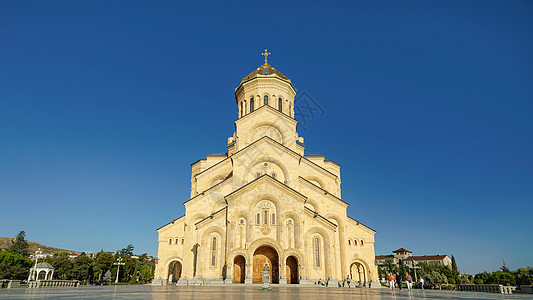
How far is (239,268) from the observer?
23.4 meters

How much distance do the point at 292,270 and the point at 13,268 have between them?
38365 millimetres

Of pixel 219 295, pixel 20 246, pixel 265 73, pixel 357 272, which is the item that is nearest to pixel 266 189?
pixel 357 272

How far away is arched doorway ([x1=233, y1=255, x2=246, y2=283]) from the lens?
23275 mm

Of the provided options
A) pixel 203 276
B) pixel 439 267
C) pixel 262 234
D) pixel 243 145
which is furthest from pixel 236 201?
pixel 439 267

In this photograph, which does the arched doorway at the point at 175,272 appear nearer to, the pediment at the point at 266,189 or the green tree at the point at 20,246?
the pediment at the point at 266,189

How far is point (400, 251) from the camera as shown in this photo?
309ft

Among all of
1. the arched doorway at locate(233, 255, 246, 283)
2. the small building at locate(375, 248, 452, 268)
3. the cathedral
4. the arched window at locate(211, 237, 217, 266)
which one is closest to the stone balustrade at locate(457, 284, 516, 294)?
the cathedral

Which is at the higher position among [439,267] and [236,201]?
[236,201]

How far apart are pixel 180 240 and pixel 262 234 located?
9103 millimetres

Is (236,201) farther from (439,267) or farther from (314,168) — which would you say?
(439,267)

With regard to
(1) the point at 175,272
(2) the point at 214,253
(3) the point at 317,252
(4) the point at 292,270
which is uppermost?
(3) the point at 317,252

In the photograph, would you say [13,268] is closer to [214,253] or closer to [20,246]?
[20,246]

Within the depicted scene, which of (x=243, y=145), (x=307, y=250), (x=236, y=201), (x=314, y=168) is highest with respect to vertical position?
(x=243, y=145)

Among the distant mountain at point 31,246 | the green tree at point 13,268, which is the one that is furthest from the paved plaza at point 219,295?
the distant mountain at point 31,246
